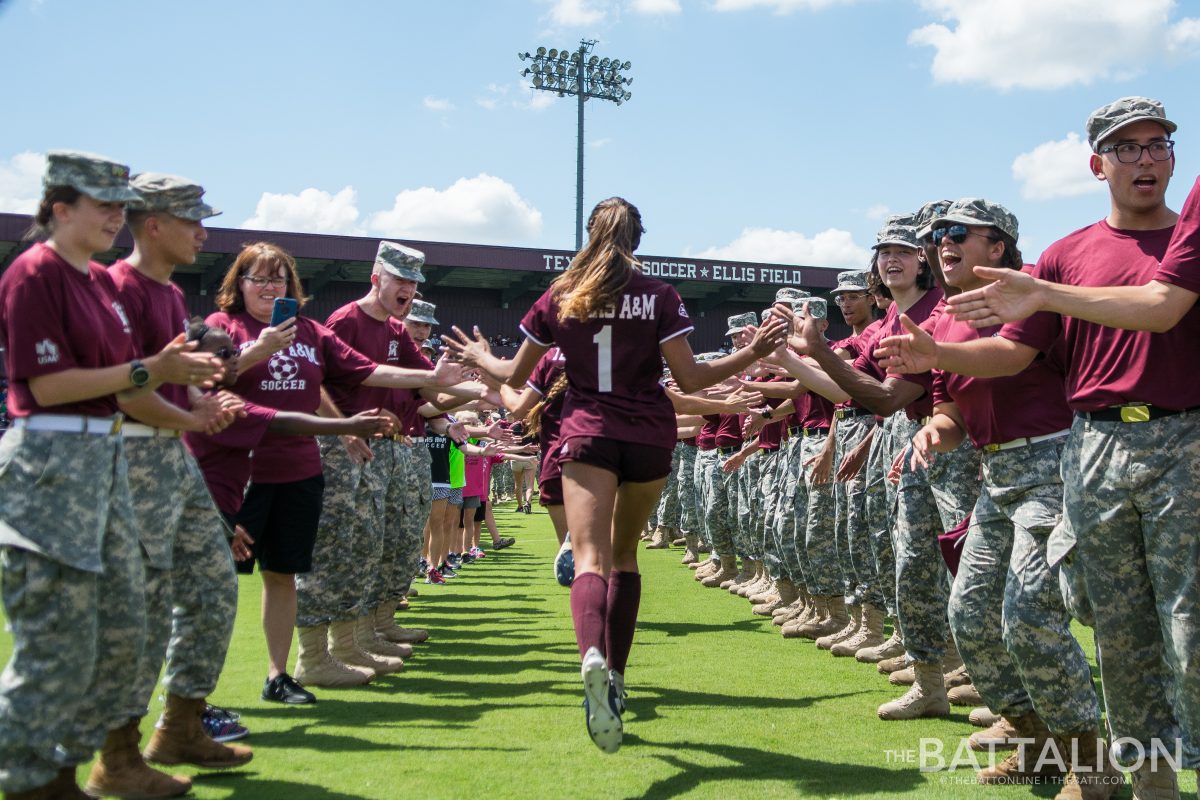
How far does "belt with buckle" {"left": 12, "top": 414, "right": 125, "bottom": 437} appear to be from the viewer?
3701 millimetres

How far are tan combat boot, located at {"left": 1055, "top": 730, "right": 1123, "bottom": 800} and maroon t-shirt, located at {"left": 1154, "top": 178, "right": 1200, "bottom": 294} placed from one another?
1.83 metres

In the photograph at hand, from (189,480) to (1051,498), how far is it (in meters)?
3.46

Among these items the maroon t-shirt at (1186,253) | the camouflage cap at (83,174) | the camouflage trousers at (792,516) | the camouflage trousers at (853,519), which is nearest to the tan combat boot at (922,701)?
the camouflage trousers at (853,519)

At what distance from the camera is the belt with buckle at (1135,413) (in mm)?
3566

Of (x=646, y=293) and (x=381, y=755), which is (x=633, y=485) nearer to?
(x=646, y=293)

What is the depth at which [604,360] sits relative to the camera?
4.99m

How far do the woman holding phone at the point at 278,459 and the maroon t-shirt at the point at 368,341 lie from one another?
99 cm

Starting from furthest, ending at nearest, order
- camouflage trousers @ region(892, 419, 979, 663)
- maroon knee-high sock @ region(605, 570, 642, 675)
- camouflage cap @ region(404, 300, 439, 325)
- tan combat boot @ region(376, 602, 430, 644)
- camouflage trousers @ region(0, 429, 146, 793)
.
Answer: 1. camouflage cap @ region(404, 300, 439, 325)
2. tan combat boot @ region(376, 602, 430, 644)
3. camouflage trousers @ region(892, 419, 979, 663)
4. maroon knee-high sock @ region(605, 570, 642, 675)
5. camouflage trousers @ region(0, 429, 146, 793)

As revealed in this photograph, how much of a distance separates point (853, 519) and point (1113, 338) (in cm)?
392

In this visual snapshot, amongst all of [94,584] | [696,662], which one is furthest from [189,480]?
[696,662]

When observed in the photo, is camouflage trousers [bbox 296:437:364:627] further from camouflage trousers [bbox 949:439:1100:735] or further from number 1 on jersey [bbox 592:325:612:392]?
camouflage trousers [bbox 949:439:1100:735]

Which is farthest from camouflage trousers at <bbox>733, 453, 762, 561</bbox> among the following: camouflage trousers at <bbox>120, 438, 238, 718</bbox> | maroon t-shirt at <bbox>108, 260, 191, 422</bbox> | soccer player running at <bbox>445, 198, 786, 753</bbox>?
maroon t-shirt at <bbox>108, 260, 191, 422</bbox>

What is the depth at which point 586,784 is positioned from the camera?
441 cm

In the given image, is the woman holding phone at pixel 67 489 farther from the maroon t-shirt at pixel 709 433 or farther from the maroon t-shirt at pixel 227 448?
the maroon t-shirt at pixel 709 433
